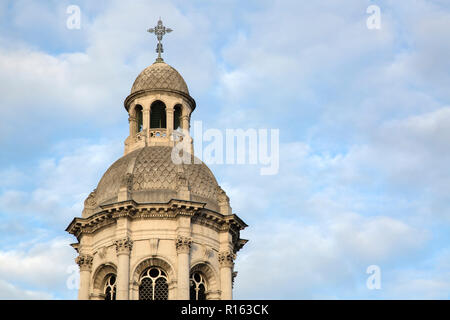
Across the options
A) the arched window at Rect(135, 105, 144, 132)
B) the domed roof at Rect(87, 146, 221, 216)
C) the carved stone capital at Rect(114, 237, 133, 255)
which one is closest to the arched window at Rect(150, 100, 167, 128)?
the arched window at Rect(135, 105, 144, 132)

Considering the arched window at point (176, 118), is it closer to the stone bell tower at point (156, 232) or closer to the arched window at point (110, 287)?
the stone bell tower at point (156, 232)

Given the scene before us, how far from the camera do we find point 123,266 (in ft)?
192

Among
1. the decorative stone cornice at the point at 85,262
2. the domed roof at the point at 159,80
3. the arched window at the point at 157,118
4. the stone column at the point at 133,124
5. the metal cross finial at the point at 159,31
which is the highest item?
the metal cross finial at the point at 159,31

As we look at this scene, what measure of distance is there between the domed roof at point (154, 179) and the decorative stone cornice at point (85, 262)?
385 cm

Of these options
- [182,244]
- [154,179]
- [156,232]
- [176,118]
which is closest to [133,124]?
[176,118]

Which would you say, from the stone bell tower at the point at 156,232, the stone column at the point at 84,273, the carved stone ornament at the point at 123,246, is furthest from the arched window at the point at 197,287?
the stone column at the point at 84,273

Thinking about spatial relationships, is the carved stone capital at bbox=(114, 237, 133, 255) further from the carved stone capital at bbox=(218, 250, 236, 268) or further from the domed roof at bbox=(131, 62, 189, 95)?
the domed roof at bbox=(131, 62, 189, 95)

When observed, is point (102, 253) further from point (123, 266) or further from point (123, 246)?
point (123, 266)

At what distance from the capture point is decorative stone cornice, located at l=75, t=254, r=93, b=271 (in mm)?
61281

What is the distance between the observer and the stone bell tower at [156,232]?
59062mm

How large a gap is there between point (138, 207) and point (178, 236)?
11.1 ft

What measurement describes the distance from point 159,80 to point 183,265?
15.8 meters
